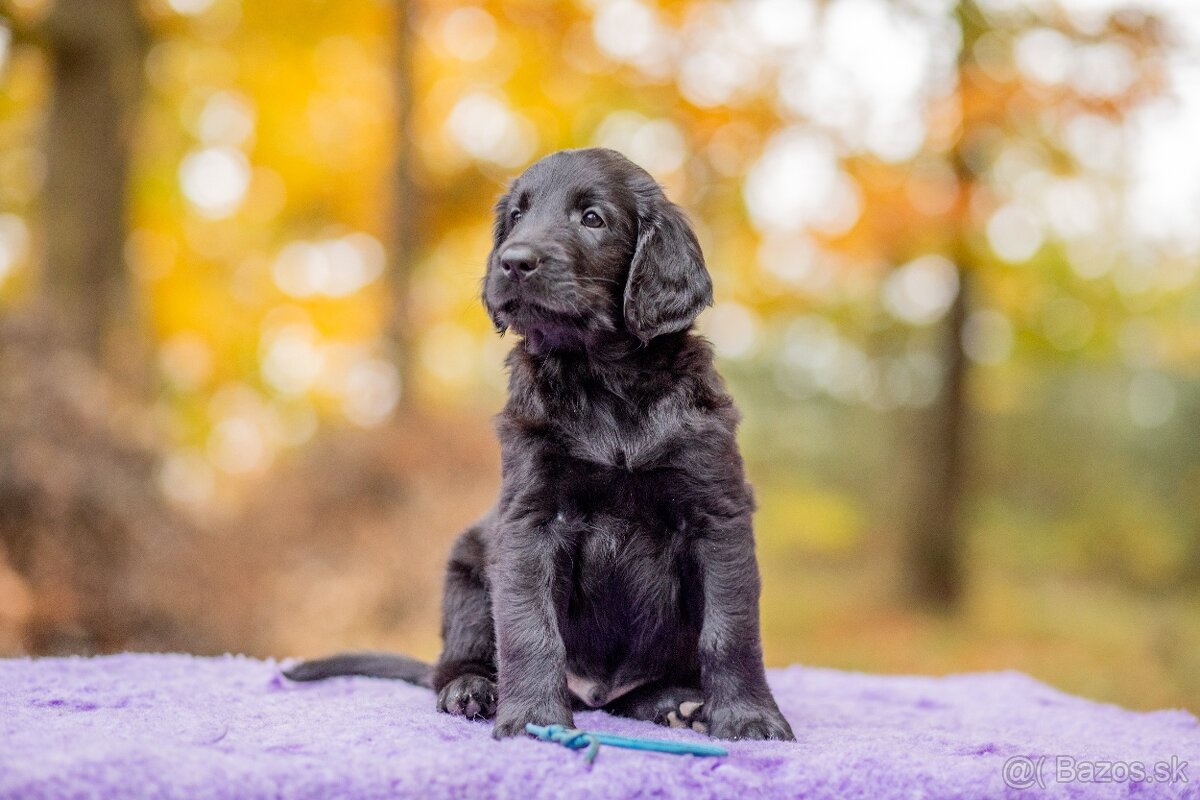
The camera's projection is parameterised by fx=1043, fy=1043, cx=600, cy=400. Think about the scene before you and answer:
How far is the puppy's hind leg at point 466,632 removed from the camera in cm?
276

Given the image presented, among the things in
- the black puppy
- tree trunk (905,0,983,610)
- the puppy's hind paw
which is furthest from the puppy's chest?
tree trunk (905,0,983,610)

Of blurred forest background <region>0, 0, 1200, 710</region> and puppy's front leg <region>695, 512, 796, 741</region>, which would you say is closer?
puppy's front leg <region>695, 512, 796, 741</region>

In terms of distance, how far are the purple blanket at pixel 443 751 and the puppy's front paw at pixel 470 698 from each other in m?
0.06

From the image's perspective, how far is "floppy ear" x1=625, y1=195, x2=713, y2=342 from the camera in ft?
8.66

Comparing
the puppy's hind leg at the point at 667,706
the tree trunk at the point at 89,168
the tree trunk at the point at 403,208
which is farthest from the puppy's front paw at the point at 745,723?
the tree trunk at the point at 403,208

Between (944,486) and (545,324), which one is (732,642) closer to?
(545,324)

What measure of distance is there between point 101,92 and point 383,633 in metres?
Result: 4.77

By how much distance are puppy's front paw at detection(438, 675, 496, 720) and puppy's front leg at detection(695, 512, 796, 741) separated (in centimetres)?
57

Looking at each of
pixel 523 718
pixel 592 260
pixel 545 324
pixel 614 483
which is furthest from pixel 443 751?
pixel 592 260

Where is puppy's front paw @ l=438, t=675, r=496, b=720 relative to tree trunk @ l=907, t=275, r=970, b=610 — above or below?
below

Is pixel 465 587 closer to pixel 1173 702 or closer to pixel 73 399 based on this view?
pixel 73 399

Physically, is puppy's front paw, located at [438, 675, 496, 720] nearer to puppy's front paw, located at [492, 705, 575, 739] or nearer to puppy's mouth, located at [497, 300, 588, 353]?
puppy's front paw, located at [492, 705, 575, 739]

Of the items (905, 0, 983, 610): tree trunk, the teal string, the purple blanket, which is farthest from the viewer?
Result: (905, 0, 983, 610): tree trunk

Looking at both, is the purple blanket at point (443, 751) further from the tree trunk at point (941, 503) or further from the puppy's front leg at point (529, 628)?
the tree trunk at point (941, 503)
